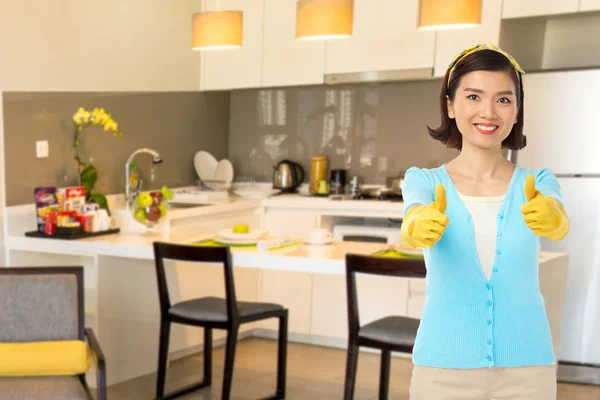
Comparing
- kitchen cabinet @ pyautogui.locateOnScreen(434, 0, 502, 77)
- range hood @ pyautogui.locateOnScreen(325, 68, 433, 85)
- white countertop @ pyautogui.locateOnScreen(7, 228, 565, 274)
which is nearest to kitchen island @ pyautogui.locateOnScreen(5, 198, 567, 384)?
white countertop @ pyautogui.locateOnScreen(7, 228, 565, 274)

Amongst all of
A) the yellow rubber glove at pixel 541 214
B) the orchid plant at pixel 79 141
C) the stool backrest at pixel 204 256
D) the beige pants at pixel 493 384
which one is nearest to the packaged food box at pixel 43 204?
the orchid plant at pixel 79 141

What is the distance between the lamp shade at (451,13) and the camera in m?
2.84

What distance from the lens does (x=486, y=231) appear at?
54.7 inches

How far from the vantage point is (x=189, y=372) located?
154 inches

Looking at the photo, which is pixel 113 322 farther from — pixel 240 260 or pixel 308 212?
pixel 308 212

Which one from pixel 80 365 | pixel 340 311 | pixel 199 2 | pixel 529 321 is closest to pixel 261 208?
pixel 340 311

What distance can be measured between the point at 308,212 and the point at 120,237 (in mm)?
1316

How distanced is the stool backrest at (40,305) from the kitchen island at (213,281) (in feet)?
2.29

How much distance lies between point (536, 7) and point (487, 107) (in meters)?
2.80

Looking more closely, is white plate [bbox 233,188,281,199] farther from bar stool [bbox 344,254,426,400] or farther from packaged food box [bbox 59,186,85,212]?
bar stool [bbox 344,254,426,400]

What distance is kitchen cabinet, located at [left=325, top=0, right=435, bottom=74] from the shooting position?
14.2 ft

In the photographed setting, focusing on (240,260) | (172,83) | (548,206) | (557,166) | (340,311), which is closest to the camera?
(548,206)

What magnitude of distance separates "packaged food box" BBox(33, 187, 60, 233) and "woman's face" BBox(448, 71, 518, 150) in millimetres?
2640

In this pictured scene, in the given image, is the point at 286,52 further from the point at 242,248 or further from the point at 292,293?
the point at 242,248
